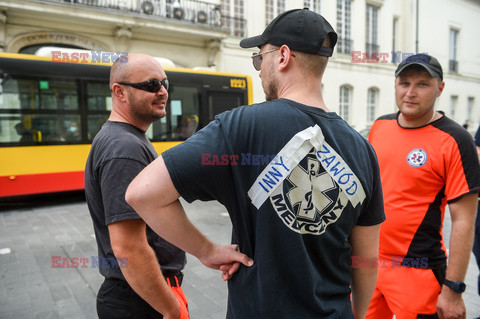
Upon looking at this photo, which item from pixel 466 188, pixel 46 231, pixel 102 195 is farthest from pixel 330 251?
pixel 46 231

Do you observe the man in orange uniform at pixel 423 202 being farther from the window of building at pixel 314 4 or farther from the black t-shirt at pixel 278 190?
the window of building at pixel 314 4

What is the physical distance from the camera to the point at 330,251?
1.28 meters

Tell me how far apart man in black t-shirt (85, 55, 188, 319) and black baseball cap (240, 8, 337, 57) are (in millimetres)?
858

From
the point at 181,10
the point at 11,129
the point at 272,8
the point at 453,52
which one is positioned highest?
the point at 272,8

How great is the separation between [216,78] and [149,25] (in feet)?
18.4

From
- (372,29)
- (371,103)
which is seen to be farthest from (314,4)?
(371,103)

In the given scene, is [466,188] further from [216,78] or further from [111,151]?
[216,78]

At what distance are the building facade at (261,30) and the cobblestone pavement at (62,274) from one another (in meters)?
4.06

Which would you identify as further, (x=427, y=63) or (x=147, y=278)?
(x=427, y=63)

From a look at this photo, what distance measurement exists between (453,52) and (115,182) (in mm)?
32006

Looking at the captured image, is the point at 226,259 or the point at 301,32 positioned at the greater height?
the point at 301,32

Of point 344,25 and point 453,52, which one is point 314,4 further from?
point 453,52

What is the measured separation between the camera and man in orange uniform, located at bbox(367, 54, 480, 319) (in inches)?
77.9

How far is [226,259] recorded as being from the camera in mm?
1225
